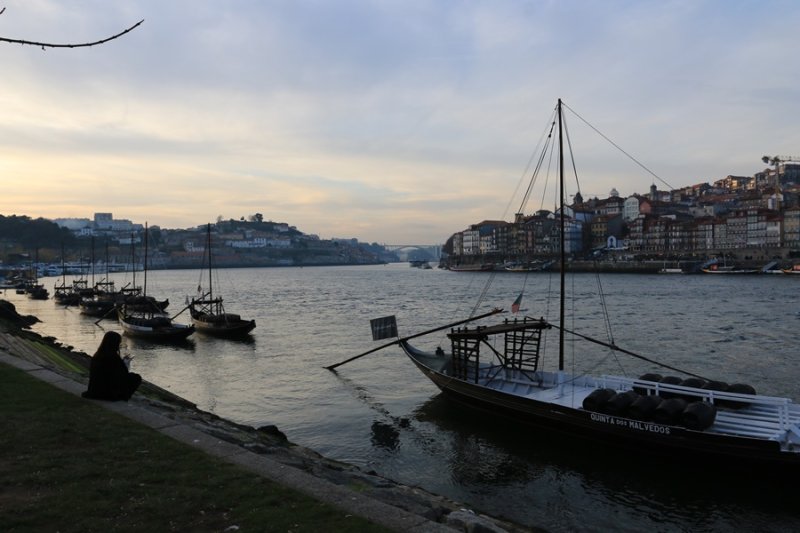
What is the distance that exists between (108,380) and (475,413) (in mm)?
13117

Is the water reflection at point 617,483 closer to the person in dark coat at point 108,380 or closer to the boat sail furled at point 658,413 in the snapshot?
the boat sail furled at point 658,413

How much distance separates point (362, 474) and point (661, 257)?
161633mm

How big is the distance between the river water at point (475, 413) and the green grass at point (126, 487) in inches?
293

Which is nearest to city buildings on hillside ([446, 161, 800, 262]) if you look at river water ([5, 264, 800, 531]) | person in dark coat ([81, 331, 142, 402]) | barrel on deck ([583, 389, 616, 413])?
river water ([5, 264, 800, 531])

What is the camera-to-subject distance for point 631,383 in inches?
711

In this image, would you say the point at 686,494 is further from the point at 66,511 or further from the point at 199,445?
the point at 66,511

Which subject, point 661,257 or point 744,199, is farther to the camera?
point 744,199

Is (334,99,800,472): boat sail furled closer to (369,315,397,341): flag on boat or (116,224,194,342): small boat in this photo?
(369,315,397,341): flag on boat

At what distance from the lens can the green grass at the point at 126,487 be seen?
6.52m

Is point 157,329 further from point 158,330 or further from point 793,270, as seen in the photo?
point 793,270

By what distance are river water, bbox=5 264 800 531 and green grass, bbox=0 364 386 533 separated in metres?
7.44

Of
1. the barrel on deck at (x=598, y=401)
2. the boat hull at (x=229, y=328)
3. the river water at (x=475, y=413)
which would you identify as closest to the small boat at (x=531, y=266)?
the river water at (x=475, y=413)

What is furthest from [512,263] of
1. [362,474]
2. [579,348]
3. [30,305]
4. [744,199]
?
[362,474]

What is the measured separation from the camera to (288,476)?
8125mm
